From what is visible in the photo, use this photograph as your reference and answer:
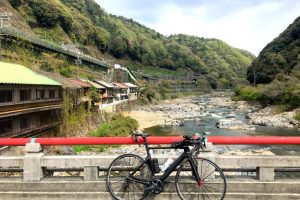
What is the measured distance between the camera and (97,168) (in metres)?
6.29

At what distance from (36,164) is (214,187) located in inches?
147

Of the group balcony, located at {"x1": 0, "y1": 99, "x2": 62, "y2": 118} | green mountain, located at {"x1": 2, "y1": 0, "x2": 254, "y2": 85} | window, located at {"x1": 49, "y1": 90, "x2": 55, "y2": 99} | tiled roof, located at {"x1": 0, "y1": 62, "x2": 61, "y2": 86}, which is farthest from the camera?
green mountain, located at {"x1": 2, "y1": 0, "x2": 254, "y2": 85}

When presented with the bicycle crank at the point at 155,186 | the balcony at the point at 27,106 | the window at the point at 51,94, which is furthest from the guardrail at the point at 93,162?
the window at the point at 51,94

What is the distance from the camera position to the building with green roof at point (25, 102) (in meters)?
17.9

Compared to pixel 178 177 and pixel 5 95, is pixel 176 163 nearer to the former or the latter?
pixel 178 177

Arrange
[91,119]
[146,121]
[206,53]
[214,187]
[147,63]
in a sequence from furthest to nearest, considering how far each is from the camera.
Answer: [206,53] < [147,63] < [146,121] < [91,119] < [214,187]

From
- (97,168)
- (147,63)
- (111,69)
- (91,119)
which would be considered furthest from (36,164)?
(147,63)

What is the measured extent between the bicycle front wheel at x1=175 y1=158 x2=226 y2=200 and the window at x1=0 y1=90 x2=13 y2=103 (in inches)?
577

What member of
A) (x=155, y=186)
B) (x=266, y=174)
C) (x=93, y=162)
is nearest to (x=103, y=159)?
(x=93, y=162)

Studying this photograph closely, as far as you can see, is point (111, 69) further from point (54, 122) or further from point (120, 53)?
point (54, 122)

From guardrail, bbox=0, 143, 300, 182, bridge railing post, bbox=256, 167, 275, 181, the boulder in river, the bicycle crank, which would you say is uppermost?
guardrail, bbox=0, 143, 300, 182

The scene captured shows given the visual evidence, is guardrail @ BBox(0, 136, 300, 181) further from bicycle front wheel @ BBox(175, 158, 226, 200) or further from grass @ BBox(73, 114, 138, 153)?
grass @ BBox(73, 114, 138, 153)

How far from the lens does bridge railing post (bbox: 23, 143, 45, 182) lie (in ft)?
20.5

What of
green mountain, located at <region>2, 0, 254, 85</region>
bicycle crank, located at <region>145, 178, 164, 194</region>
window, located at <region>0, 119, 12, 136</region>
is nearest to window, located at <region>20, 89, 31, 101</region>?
window, located at <region>0, 119, 12, 136</region>
